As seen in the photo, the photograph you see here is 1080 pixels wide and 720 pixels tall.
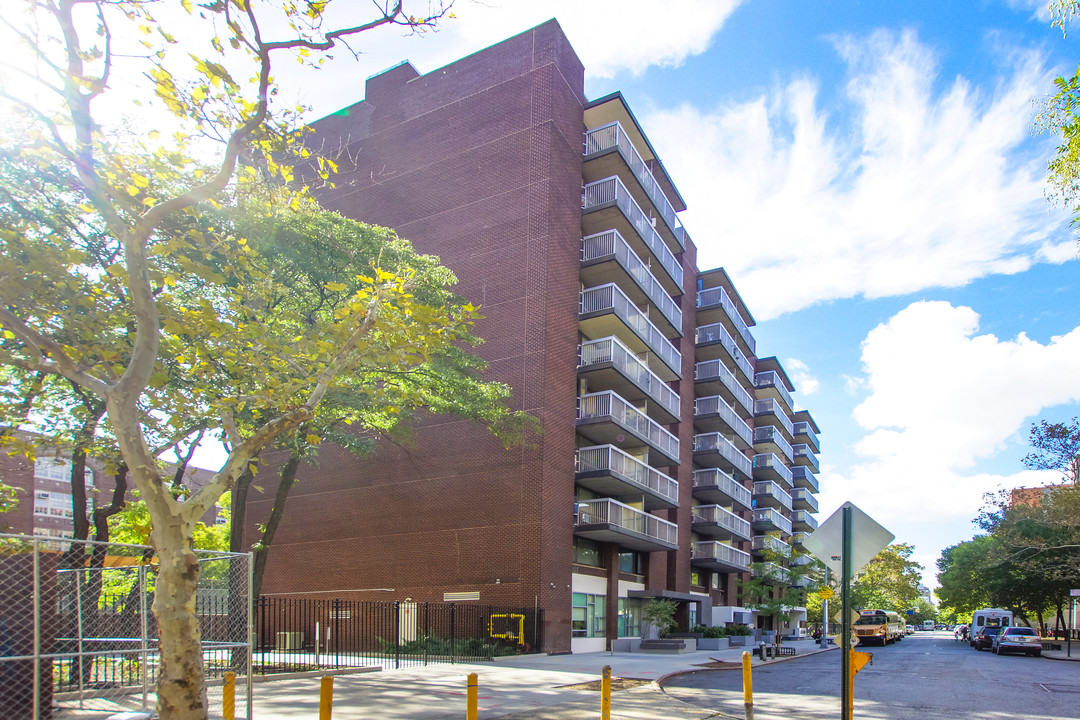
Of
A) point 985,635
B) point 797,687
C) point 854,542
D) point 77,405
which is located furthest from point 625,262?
point 985,635

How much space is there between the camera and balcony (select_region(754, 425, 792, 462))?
211 feet

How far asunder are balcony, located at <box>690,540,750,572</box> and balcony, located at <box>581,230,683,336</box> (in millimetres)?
15169

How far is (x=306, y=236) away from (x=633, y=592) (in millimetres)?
22232

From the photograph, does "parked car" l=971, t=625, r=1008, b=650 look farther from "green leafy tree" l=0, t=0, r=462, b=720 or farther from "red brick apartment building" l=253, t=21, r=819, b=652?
"green leafy tree" l=0, t=0, r=462, b=720

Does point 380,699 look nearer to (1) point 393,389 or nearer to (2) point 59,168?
(1) point 393,389

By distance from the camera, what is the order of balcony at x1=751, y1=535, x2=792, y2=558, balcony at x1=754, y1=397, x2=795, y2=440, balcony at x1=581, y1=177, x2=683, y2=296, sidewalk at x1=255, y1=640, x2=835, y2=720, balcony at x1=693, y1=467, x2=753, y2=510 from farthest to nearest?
balcony at x1=754, y1=397, x2=795, y2=440 → balcony at x1=751, y1=535, x2=792, y2=558 → balcony at x1=693, y1=467, x2=753, y2=510 → balcony at x1=581, y1=177, x2=683, y2=296 → sidewalk at x1=255, y1=640, x2=835, y2=720

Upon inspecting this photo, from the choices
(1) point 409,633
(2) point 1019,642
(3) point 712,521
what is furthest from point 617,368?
(2) point 1019,642

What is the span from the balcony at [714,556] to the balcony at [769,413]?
18718mm

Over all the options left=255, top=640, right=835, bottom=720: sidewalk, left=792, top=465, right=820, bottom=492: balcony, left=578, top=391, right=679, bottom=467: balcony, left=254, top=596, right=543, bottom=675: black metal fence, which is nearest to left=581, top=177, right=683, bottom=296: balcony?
left=578, top=391, right=679, bottom=467: balcony

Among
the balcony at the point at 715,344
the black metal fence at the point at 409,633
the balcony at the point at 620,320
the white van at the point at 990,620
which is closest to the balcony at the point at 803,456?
the white van at the point at 990,620

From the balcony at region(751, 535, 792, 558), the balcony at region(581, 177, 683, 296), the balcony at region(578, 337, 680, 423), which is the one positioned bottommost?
the balcony at region(751, 535, 792, 558)

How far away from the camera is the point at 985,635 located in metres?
49.6

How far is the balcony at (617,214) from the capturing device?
32.7 meters

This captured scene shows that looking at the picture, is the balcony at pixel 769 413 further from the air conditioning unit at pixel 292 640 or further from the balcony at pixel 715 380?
the air conditioning unit at pixel 292 640
